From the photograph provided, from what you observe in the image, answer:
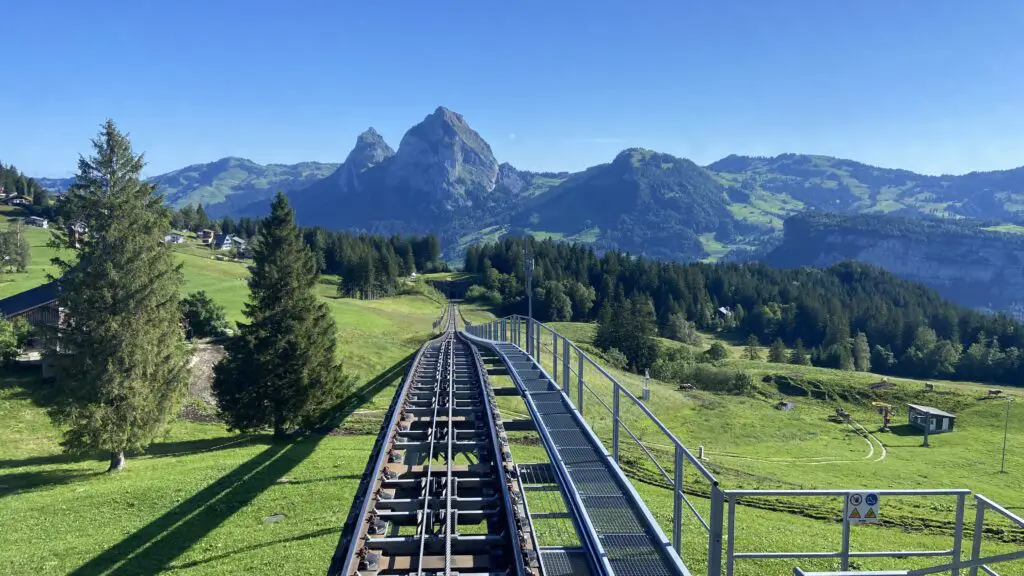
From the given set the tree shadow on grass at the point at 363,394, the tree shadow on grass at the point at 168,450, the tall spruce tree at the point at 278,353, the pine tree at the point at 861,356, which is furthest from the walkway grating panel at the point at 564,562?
the pine tree at the point at 861,356

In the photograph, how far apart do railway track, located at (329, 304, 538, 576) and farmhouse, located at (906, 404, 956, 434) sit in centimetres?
6086

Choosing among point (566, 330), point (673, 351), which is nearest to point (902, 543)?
point (673, 351)

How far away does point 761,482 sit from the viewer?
107 feet

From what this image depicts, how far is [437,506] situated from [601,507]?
9.38 ft

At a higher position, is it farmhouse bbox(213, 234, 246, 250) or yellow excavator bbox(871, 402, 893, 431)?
farmhouse bbox(213, 234, 246, 250)

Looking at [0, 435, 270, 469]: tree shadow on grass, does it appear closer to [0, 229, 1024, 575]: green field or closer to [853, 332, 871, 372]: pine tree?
[0, 229, 1024, 575]: green field

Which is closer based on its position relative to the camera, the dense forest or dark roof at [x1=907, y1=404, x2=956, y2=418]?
dark roof at [x1=907, y1=404, x2=956, y2=418]

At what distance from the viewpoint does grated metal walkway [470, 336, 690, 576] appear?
8086mm

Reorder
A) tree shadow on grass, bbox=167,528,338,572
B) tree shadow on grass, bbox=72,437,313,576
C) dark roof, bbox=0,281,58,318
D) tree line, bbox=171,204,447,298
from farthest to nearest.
Result: tree line, bbox=171,204,447,298 → dark roof, bbox=0,281,58,318 → tree shadow on grass, bbox=72,437,313,576 → tree shadow on grass, bbox=167,528,338,572

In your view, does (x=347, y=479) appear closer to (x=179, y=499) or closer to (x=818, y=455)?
(x=179, y=499)

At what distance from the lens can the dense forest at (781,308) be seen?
122375 mm

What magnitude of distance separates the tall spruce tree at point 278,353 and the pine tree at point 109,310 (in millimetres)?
5573

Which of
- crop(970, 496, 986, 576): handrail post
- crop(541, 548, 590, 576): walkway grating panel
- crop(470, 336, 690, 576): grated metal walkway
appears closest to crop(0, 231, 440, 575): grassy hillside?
crop(470, 336, 690, 576): grated metal walkway

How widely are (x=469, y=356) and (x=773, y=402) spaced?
4913 cm
